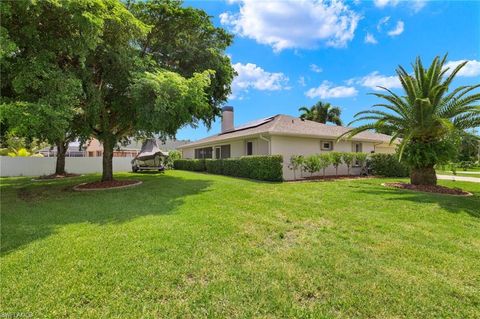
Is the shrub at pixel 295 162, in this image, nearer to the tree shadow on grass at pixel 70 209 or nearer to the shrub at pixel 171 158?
the tree shadow on grass at pixel 70 209

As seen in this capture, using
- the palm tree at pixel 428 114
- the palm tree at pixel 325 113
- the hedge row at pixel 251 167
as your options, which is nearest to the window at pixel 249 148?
the hedge row at pixel 251 167

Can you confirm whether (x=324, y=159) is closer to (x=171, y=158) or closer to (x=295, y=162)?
(x=295, y=162)

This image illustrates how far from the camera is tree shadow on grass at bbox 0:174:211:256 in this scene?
5.66 metres

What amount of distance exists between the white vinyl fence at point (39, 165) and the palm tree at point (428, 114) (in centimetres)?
2336

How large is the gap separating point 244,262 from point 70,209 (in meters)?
6.18

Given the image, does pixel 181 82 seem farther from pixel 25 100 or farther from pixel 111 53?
pixel 25 100

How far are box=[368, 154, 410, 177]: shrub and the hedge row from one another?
7.94 meters

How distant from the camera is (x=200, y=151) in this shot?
89.9ft

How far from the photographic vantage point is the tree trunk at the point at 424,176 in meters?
11.3

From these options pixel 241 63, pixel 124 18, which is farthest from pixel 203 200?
pixel 241 63

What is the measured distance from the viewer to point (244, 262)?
161 inches

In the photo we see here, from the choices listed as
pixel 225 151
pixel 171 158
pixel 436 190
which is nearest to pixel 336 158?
pixel 436 190

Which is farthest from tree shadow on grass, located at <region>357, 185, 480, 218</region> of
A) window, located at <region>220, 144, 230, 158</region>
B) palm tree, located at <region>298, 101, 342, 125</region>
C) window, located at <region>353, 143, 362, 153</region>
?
palm tree, located at <region>298, 101, 342, 125</region>

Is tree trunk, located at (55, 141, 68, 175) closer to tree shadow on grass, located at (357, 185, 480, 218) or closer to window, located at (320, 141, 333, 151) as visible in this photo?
window, located at (320, 141, 333, 151)
